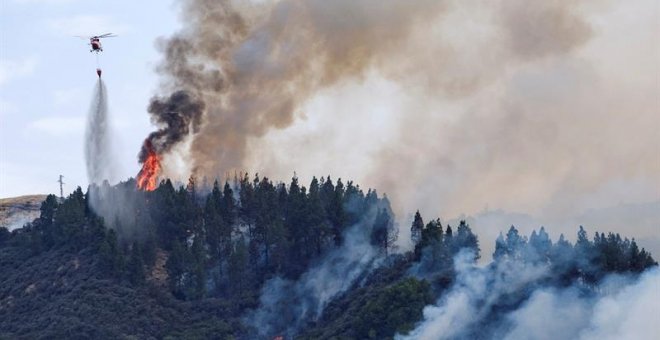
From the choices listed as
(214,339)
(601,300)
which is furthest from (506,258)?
(214,339)

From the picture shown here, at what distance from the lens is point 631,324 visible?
164250 mm

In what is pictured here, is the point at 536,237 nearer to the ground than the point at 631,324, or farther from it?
farther from it

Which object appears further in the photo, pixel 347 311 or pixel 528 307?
pixel 347 311

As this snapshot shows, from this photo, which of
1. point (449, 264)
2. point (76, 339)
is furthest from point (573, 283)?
point (76, 339)

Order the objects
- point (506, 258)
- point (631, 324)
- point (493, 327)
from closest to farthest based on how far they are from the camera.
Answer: point (631, 324)
point (493, 327)
point (506, 258)

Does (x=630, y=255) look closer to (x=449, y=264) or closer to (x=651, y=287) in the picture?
(x=651, y=287)

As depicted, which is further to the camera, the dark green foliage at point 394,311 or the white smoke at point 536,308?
the dark green foliage at point 394,311

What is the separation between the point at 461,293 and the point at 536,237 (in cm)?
1700

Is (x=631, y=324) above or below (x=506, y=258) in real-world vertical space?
below

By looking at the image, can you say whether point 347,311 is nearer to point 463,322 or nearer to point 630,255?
point 463,322

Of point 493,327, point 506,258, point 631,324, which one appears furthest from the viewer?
point 506,258

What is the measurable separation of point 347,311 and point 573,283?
3285 centimetres

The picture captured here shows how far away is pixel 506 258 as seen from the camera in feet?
625

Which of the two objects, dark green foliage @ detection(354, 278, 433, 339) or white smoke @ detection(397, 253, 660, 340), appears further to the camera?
dark green foliage @ detection(354, 278, 433, 339)
